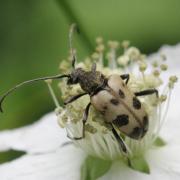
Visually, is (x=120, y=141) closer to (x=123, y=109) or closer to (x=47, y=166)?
(x=123, y=109)

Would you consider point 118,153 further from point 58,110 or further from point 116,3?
point 116,3

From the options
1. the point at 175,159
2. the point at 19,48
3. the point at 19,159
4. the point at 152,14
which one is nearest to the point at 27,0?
the point at 19,48

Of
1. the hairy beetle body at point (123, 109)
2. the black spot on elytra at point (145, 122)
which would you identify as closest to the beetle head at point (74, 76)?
the hairy beetle body at point (123, 109)

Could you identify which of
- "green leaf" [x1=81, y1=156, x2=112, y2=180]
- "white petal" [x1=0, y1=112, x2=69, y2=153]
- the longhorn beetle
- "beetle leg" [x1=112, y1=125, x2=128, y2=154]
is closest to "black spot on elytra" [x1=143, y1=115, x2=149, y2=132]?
the longhorn beetle

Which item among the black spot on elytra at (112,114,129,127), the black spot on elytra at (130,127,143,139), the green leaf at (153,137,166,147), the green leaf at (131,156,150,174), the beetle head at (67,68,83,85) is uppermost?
the beetle head at (67,68,83,85)

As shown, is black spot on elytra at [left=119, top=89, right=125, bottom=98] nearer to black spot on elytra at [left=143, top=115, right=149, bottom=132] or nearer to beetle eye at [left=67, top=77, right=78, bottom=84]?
black spot on elytra at [left=143, top=115, right=149, bottom=132]
